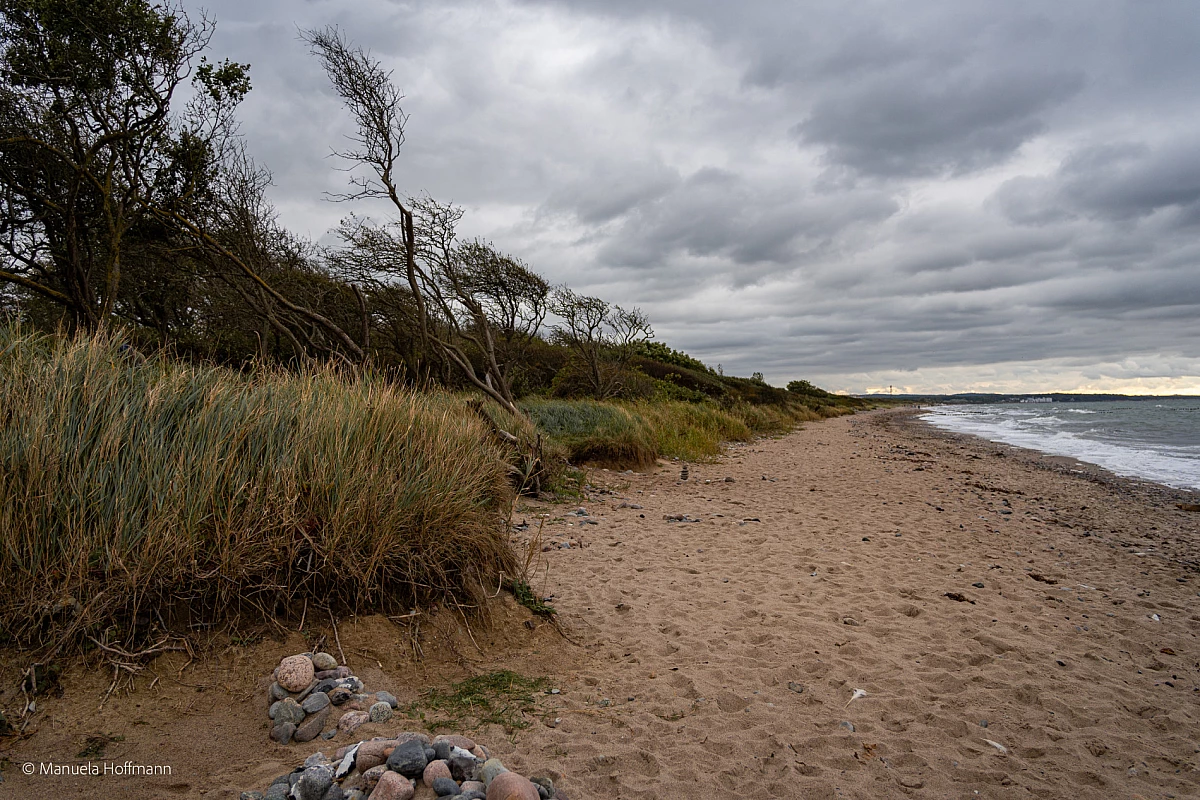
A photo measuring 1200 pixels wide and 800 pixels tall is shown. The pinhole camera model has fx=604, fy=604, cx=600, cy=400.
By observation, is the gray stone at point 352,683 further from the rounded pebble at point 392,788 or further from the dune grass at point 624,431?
the dune grass at point 624,431

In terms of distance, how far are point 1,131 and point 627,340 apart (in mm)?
17001

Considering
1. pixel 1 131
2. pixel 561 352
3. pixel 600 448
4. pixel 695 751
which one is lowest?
pixel 695 751

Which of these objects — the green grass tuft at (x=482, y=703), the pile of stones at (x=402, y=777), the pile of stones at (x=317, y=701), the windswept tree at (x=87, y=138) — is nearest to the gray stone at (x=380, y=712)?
the pile of stones at (x=317, y=701)

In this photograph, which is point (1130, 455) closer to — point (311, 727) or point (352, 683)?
point (352, 683)

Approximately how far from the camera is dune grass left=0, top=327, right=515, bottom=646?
2770mm

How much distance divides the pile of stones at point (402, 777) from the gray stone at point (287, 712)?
35 cm

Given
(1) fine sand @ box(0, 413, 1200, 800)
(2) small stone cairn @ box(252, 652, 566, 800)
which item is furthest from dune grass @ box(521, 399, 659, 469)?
(2) small stone cairn @ box(252, 652, 566, 800)

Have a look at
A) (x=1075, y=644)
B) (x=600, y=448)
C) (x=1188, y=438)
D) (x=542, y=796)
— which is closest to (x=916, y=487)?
(x=600, y=448)

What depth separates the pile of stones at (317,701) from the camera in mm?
2621

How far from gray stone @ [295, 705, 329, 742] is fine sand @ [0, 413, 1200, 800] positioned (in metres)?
0.09

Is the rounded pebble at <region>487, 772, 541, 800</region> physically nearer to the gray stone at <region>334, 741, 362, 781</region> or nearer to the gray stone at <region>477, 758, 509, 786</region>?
the gray stone at <region>477, 758, 509, 786</region>

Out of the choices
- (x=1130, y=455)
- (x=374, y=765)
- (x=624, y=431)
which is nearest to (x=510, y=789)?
(x=374, y=765)

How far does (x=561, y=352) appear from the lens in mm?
23531

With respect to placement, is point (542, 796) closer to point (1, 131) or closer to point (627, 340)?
point (1, 131)
